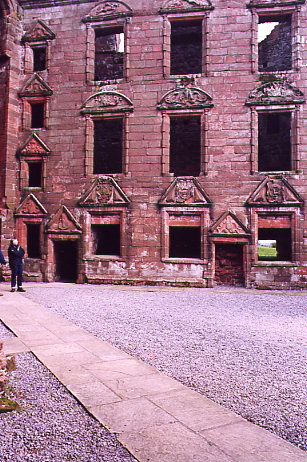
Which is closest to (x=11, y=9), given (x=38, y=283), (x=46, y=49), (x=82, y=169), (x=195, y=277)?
(x=46, y=49)

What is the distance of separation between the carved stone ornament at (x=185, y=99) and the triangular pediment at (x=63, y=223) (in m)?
5.80

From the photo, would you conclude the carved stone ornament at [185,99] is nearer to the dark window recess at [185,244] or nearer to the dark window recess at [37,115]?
the dark window recess at [185,244]

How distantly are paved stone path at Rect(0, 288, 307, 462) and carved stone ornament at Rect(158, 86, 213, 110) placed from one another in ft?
35.6

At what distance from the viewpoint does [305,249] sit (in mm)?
13016

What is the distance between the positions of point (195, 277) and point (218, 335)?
7.08 metres

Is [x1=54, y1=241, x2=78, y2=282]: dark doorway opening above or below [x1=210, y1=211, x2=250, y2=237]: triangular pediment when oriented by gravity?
below

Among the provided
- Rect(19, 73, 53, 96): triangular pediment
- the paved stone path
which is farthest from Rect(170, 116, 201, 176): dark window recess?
the paved stone path

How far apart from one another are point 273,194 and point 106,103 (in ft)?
25.4

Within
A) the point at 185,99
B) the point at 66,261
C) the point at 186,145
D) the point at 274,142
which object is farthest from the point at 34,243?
the point at 274,142

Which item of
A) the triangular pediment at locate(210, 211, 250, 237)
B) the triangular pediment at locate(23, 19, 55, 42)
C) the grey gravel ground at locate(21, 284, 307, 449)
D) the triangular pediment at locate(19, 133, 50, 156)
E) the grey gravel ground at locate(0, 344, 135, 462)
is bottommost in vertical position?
the grey gravel ground at locate(21, 284, 307, 449)

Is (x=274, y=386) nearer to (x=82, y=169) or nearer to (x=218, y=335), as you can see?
(x=218, y=335)

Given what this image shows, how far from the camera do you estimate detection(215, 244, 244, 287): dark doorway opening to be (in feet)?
44.7

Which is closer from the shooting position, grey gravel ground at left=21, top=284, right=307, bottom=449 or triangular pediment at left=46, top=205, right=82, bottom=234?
grey gravel ground at left=21, top=284, right=307, bottom=449

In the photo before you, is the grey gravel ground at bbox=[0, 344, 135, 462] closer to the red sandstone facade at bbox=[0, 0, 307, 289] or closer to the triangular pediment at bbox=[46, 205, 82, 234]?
the red sandstone facade at bbox=[0, 0, 307, 289]
